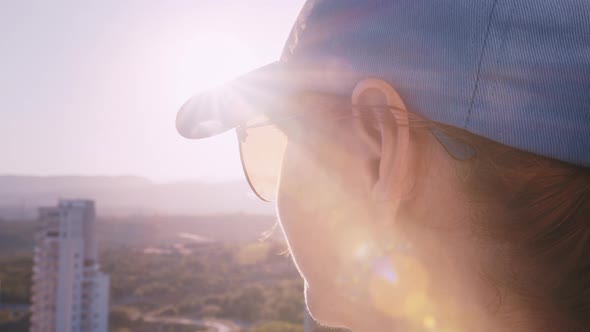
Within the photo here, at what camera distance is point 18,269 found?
1096cm

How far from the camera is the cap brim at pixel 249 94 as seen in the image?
71 cm

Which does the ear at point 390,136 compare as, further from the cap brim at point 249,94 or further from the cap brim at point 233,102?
the cap brim at point 233,102

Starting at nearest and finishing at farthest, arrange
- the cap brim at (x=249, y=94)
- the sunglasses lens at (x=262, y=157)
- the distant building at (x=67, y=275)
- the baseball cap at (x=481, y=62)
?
the baseball cap at (x=481, y=62) < the cap brim at (x=249, y=94) < the sunglasses lens at (x=262, y=157) < the distant building at (x=67, y=275)

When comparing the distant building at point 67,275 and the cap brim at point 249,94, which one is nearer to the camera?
the cap brim at point 249,94

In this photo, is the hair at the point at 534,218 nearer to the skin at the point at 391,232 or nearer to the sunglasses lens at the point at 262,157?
the skin at the point at 391,232

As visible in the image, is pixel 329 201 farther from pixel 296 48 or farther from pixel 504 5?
pixel 504 5

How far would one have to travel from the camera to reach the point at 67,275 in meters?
7.61

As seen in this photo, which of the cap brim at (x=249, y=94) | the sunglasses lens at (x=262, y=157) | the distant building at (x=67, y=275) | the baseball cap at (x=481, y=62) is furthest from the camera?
the distant building at (x=67, y=275)

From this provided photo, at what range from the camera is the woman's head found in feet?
1.98

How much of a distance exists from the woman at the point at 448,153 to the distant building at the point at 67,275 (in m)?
7.88

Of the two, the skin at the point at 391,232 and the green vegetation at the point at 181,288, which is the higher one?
the skin at the point at 391,232

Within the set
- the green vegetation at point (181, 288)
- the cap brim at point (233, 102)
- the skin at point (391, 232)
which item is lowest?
the green vegetation at point (181, 288)

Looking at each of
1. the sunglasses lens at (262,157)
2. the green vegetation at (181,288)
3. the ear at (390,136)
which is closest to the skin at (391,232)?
the ear at (390,136)

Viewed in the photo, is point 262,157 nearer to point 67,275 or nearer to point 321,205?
point 321,205
